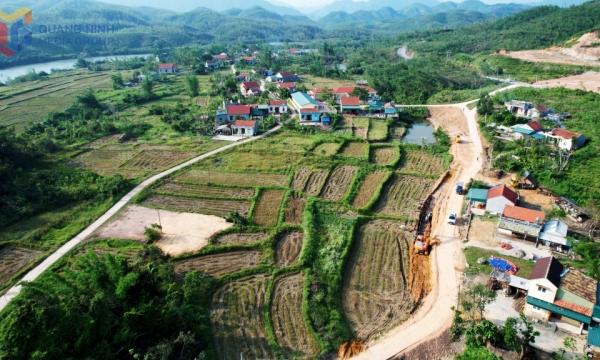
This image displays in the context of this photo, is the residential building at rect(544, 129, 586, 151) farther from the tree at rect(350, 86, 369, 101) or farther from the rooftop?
the tree at rect(350, 86, 369, 101)

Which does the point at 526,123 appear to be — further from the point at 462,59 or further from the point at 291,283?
the point at 462,59

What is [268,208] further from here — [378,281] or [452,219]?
[452,219]

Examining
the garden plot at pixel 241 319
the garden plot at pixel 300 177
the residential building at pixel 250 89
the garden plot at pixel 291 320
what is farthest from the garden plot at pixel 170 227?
the residential building at pixel 250 89

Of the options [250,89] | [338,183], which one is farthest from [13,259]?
[250,89]

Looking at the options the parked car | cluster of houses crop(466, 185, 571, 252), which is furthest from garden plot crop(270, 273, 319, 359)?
cluster of houses crop(466, 185, 571, 252)

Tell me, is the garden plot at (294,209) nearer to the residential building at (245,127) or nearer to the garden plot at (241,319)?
the garden plot at (241,319)

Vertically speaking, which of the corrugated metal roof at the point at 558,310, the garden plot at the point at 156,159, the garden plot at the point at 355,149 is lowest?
the corrugated metal roof at the point at 558,310
